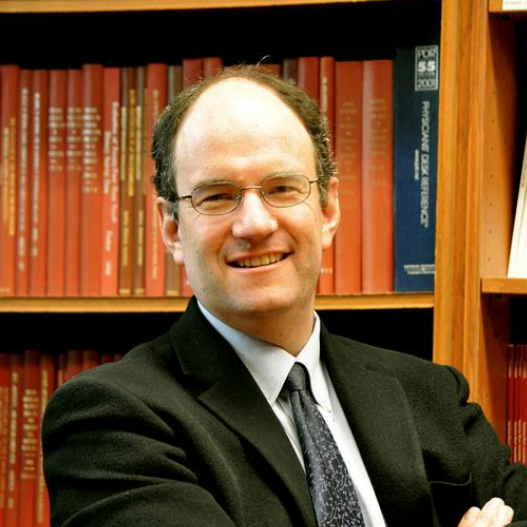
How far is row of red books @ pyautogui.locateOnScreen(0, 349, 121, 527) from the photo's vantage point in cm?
187

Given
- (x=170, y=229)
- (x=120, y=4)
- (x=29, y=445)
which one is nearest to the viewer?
(x=170, y=229)

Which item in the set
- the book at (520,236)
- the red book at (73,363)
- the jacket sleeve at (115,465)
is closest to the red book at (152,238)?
the red book at (73,363)

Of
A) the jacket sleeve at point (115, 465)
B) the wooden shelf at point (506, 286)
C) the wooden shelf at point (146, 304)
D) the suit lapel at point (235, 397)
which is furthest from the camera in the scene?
the wooden shelf at point (146, 304)

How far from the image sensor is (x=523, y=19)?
1784 millimetres

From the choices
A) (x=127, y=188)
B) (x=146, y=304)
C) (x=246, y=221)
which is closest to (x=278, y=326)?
(x=246, y=221)

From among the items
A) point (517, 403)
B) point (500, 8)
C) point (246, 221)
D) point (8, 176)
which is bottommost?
point (517, 403)

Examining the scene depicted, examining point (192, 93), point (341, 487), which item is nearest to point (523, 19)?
point (192, 93)

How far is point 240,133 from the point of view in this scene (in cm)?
140

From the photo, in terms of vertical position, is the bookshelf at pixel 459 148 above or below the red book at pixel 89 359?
above

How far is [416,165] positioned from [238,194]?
20.4 inches

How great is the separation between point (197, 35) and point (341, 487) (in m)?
1.15

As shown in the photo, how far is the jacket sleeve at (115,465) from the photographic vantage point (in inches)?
44.9

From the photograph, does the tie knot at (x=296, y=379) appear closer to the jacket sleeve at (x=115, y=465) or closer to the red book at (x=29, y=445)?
the jacket sleeve at (x=115, y=465)

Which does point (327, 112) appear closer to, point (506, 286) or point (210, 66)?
point (210, 66)
